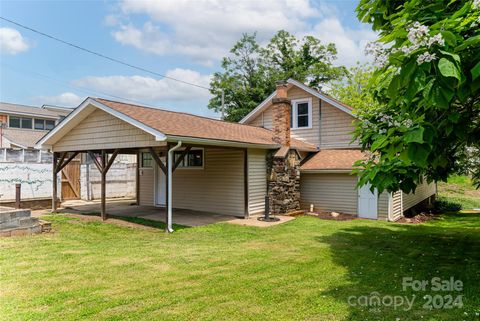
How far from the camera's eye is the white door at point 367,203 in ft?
39.8

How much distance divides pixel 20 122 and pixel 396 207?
1108 inches

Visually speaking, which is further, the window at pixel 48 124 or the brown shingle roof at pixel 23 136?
the window at pixel 48 124

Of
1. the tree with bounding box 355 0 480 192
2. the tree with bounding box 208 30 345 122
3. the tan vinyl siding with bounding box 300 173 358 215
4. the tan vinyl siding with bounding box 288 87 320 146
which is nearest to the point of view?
the tree with bounding box 355 0 480 192

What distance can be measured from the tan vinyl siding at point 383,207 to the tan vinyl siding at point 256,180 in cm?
424

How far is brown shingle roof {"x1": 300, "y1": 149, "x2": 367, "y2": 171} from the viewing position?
12797mm

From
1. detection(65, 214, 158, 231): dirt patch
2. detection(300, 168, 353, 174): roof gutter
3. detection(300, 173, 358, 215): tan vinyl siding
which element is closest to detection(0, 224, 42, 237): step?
detection(65, 214, 158, 231): dirt patch

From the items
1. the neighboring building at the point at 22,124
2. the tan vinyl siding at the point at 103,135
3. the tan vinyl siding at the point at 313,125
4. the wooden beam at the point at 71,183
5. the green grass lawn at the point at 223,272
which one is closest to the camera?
the green grass lawn at the point at 223,272

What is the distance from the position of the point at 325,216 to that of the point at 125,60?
16518 mm

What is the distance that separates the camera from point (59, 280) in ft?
15.9

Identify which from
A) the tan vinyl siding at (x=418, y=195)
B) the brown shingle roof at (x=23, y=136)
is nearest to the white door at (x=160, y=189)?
the tan vinyl siding at (x=418, y=195)

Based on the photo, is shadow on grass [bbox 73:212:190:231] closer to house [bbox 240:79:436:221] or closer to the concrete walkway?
the concrete walkway

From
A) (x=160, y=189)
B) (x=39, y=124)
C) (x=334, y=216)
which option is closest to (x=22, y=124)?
(x=39, y=124)

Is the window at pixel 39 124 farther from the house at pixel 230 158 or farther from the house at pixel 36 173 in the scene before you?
the house at pixel 230 158

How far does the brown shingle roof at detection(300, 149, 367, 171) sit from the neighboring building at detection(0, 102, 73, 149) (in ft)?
61.8
